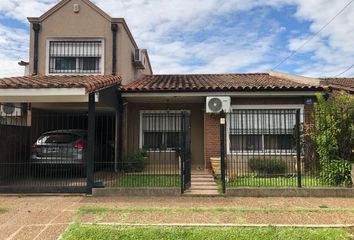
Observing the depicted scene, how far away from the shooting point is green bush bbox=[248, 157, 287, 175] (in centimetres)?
1118

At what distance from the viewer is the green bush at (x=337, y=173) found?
9.36 m

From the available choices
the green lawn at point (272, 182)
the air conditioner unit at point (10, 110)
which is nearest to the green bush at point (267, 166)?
the green lawn at point (272, 182)

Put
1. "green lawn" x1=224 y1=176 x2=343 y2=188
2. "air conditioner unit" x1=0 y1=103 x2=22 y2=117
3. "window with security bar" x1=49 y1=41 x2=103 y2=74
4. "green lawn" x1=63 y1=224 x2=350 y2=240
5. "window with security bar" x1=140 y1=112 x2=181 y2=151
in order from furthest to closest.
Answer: "window with security bar" x1=49 y1=41 x2=103 y2=74 → "window with security bar" x1=140 y1=112 x2=181 y2=151 → "air conditioner unit" x1=0 y1=103 x2=22 y2=117 → "green lawn" x1=224 y1=176 x2=343 y2=188 → "green lawn" x1=63 y1=224 x2=350 y2=240

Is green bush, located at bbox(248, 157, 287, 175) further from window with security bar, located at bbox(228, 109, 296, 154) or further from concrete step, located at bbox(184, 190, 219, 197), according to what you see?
concrete step, located at bbox(184, 190, 219, 197)

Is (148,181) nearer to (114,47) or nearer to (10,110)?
(10,110)

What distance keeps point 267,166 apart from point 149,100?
5.08 metres

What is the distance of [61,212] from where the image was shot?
7270 mm

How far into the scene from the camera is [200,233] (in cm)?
575

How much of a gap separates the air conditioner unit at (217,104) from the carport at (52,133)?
3.30 meters

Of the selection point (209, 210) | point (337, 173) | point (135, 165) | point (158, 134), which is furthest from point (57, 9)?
point (337, 173)

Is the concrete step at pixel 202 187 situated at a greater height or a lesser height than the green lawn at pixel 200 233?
greater

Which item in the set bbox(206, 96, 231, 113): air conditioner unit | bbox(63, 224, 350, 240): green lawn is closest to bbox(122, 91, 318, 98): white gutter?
bbox(206, 96, 231, 113): air conditioner unit

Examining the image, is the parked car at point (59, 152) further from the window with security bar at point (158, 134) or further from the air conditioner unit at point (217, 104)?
the air conditioner unit at point (217, 104)

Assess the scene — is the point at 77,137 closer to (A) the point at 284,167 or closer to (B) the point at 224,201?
(B) the point at 224,201
